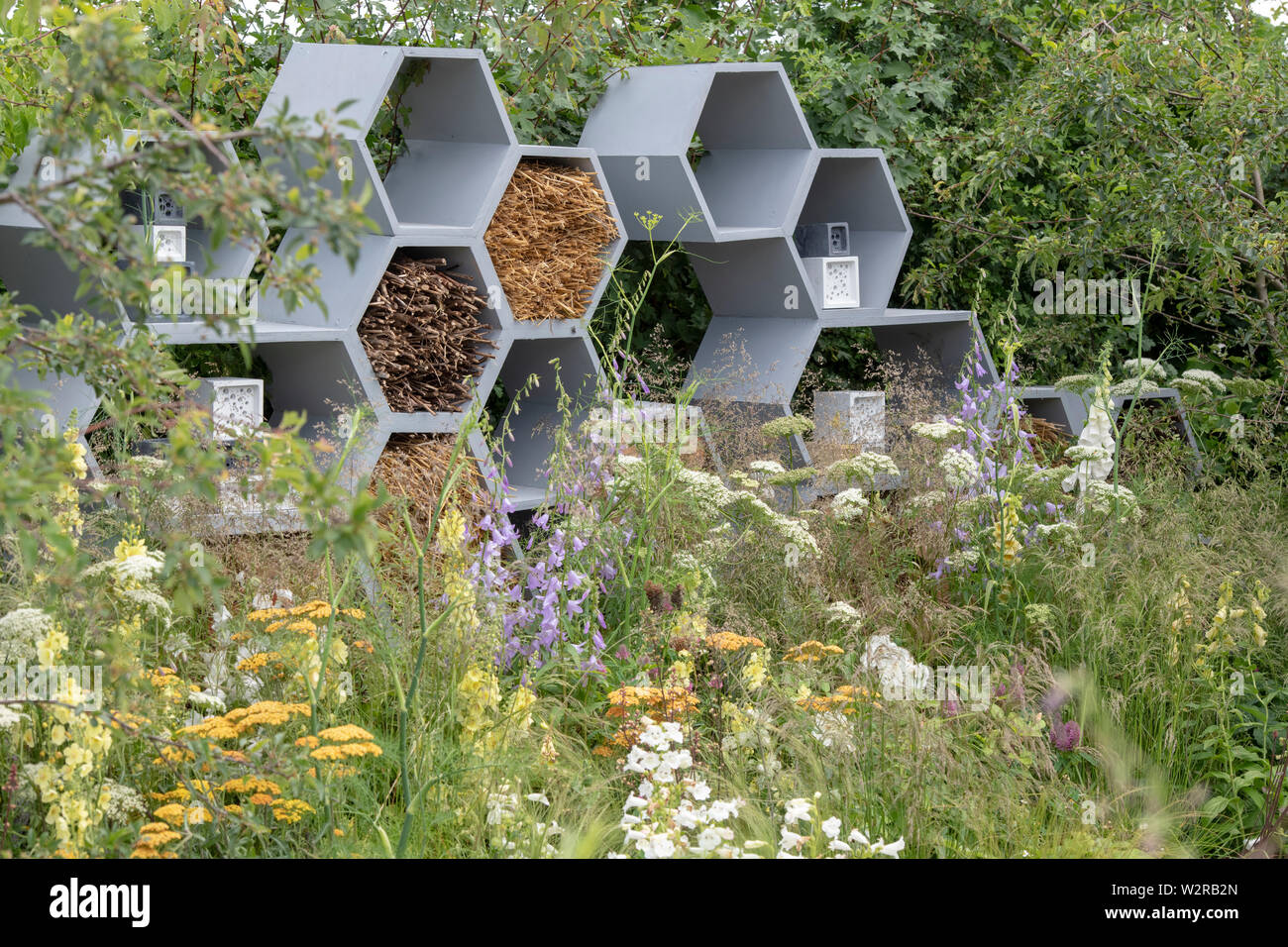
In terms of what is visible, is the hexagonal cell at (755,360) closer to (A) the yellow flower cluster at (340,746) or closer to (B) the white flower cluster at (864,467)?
(B) the white flower cluster at (864,467)

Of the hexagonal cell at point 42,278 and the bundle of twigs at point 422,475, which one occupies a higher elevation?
the hexagonal cell at point 42,278

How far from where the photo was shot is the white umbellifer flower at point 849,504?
3.75m

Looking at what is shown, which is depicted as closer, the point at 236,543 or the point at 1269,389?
the point at 236,543

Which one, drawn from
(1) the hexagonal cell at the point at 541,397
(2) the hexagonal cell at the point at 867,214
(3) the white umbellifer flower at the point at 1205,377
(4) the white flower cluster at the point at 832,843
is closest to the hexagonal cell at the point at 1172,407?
(3) the white umbellifer flower at the point at 1205,377

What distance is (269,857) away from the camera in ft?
7.36

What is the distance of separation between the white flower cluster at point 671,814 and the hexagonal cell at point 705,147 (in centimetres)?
249

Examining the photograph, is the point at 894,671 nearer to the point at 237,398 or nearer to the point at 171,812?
the point at 171,812

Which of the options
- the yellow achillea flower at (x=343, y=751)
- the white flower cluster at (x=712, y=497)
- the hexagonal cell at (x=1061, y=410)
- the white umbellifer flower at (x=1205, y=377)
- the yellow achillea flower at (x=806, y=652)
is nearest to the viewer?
the yellow achillea flower at (x=343, y=751)

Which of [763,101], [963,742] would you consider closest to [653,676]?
[963,742]

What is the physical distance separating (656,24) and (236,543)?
3.16 metres

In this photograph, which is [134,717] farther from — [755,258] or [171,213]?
[755,258]

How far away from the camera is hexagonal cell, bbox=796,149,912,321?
5.27 metres

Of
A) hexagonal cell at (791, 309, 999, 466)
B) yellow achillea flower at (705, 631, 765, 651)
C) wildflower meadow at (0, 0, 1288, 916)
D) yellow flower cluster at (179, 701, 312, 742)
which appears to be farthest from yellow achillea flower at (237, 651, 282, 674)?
hexagonal cell at (791, 309, 999, 466)

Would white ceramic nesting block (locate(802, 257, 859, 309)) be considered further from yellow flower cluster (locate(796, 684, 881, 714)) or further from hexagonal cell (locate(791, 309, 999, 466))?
yellow flower cluster (locate(796, 684, 881, 714))
